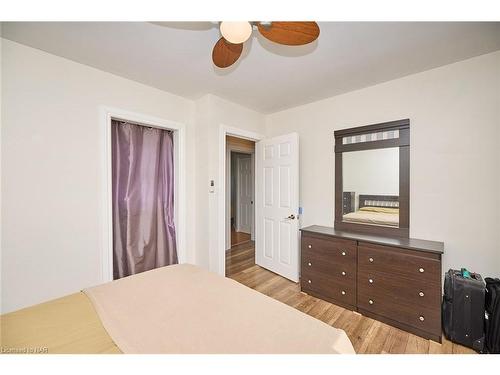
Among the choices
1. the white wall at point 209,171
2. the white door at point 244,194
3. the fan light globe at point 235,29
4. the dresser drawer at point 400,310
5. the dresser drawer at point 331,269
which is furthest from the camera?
the white door at point 244,194

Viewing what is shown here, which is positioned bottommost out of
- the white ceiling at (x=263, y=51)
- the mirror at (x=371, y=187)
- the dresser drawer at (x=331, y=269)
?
the dresser drawer at (x=331, y=269)

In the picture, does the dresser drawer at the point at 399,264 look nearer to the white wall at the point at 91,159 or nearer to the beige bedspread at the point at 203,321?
the white wall at the point at 91,159

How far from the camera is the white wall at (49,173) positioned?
1543 millimetres

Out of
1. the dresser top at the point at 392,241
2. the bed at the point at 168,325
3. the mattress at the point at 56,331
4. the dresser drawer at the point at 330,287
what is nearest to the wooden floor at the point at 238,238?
the dresser drawer at the point at 330,287

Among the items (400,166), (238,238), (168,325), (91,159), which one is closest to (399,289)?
(400,166)

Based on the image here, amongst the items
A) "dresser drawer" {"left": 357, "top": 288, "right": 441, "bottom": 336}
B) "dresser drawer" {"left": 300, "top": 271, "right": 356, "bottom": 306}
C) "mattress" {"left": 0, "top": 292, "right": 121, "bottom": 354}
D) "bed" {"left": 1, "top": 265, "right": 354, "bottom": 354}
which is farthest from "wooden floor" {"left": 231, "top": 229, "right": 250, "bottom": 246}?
"mattress" {"left": 0, "top": 292, "right": 121, "bottom": 354}

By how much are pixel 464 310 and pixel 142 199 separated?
3171mm

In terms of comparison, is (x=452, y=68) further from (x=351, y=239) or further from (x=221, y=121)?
(x=221, y=121)

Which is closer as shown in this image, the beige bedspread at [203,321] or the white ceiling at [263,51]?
the beige bedspread at [203,321]

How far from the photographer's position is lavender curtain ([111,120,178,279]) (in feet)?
7.55

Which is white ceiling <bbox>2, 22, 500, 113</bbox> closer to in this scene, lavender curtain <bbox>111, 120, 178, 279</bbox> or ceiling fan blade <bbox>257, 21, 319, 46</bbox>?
ceiling fan blade <bbox>257, 21, 319, 46</bbox>

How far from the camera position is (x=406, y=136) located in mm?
2119

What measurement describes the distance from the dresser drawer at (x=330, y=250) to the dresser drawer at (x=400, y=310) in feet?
1.05

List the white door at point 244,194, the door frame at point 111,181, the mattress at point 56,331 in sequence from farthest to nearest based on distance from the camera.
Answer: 1. the white door at point 244,194
2. the door frame at point 111,181
3. the mattress at point 56,331
